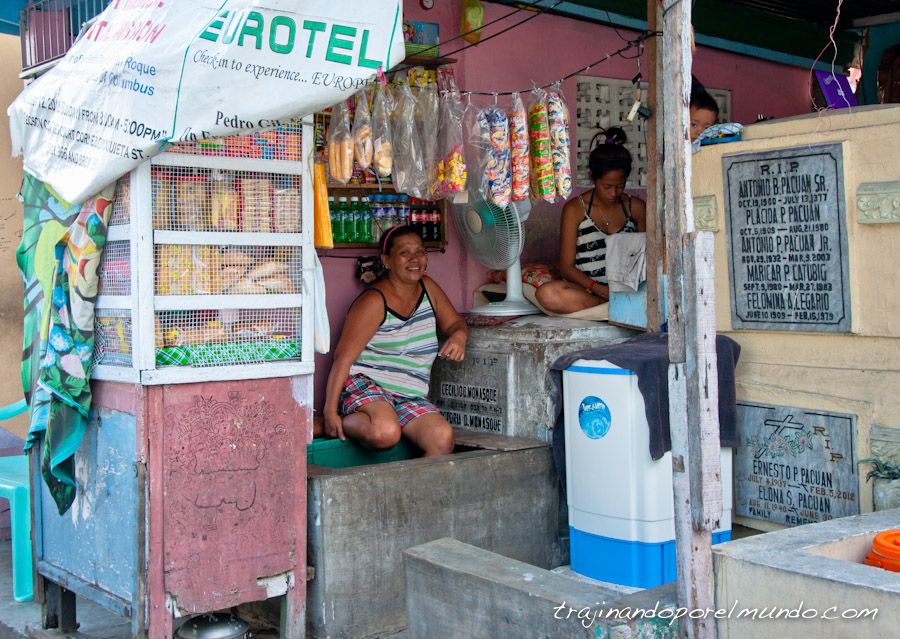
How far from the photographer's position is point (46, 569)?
427 centimetres

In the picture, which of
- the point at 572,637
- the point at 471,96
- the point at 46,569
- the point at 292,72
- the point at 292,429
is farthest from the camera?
the point at 471,96

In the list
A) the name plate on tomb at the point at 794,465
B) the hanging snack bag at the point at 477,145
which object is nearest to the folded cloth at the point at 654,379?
the name plate on tomb at the point at 794,465

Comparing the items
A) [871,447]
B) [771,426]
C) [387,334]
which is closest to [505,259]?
[387,334]

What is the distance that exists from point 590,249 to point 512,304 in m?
0.61

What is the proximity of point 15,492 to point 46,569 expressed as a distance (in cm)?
53

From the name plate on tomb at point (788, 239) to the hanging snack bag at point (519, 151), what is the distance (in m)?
0.97

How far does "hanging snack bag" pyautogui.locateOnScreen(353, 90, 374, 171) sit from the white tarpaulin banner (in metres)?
0.87

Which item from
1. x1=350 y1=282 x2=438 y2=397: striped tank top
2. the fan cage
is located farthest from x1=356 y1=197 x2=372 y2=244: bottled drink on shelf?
the fan cage

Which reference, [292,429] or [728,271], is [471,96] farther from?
[292,429]

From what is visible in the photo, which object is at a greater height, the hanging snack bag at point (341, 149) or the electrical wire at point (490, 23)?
the electrical wire at point (490, 23)

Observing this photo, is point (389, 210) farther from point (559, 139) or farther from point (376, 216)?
point (559, 139)

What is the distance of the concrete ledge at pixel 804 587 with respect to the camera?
8.80ft

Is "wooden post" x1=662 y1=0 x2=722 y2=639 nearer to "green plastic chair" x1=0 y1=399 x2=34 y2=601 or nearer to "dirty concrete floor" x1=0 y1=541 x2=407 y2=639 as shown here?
Answer: "dirty concrete floor" x1=0 y1=541 x2=407 y2=639

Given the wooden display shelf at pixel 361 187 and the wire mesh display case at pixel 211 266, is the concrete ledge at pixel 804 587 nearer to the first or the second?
the wire mesh display case at pixel 211 266
